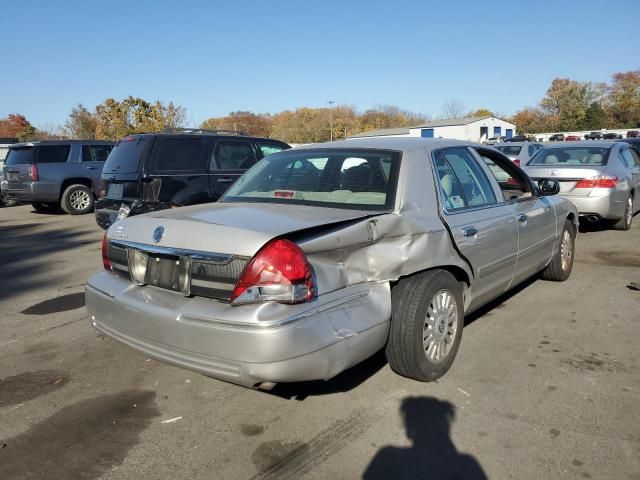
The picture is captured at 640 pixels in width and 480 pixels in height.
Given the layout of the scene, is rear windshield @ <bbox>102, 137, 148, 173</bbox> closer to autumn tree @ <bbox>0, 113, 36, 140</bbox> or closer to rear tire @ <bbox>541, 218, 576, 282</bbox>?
rear tire @ <bbox>541, 218, 576, 282</bbox>

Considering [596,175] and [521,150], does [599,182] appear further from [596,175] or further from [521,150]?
[521,150]

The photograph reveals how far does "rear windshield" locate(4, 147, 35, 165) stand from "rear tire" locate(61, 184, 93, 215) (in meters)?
1.16

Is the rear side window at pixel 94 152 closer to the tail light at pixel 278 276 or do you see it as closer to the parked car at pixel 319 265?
the parked car at pixel 319 265

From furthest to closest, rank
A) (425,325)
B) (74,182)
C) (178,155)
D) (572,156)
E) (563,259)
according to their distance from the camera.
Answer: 1. (74,182)
2. (572,156)
3. (178,155)
4. (563,259)
5. (425,325)

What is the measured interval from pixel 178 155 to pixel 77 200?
7.42 metres

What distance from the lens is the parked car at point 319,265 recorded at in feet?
8.69

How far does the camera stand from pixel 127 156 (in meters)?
7.90

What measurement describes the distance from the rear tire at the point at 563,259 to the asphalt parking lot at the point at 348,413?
0.96 meters

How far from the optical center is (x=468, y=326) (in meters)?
4.57

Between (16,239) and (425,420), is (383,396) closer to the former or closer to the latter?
(425,420)

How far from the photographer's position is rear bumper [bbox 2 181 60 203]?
13.2 meters

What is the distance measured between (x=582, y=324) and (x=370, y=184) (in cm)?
244

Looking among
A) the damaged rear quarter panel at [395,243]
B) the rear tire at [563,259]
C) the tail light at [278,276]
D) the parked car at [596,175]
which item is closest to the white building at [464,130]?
the parked car at [596,175]

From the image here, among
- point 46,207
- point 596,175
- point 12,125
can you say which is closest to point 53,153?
point 46,207
